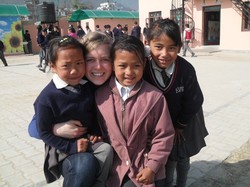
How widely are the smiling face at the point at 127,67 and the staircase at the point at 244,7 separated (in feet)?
51.6

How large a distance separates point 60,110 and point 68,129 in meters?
0.13

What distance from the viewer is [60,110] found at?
1.75 m

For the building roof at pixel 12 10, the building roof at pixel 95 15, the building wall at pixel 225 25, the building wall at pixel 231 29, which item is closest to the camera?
the building wall at pixel 231 29

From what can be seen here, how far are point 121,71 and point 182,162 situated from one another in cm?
109

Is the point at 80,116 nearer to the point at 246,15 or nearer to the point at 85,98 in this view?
the point at 85,98

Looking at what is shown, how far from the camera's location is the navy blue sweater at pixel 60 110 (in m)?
1.72

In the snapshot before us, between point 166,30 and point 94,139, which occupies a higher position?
point 166,30

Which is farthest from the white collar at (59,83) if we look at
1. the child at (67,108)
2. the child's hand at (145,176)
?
the child's hand at (145,176)

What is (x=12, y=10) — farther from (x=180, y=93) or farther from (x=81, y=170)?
(x=81, y=170)

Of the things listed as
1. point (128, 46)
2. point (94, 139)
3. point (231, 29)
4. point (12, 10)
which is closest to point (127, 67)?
point (128, 46)

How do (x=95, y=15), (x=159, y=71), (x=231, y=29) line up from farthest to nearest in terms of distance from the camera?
(x=95, y=15)
(x=231, y=29)
(x=159, y=71)

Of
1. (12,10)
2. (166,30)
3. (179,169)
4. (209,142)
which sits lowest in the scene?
(209,142)

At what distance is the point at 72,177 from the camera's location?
5.54ft

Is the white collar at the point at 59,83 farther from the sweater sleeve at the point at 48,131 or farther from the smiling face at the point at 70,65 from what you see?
the sweater sleeve at the point at 48,131
